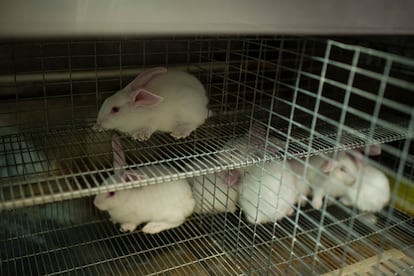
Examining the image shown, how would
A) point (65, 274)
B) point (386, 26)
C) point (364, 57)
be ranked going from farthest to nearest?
point (364, 57) → point (65, 274) → point (386, 26)

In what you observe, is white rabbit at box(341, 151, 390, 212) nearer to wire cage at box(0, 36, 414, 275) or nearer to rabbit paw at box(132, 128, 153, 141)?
wire cage at box(0, 36, 414, 275)

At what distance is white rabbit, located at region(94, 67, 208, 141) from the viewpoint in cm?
131

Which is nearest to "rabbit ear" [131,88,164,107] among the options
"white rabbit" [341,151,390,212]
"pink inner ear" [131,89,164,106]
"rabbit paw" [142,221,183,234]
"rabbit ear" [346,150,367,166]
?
"pink inner ear" [131,89,164,106]

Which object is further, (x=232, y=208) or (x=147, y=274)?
(x=232, y=208)

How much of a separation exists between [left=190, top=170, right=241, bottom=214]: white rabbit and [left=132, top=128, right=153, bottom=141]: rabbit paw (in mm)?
279

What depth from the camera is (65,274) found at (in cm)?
125

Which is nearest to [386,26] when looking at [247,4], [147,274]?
[247,4]

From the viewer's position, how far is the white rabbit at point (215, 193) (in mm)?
1481

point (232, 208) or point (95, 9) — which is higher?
point (95, 9)

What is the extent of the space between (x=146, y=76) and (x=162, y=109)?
0.53ft

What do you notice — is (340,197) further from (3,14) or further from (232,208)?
(3,14)

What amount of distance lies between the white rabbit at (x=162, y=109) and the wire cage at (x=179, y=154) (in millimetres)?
63

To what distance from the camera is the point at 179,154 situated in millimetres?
1306

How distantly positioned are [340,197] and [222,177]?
1.88 ft
